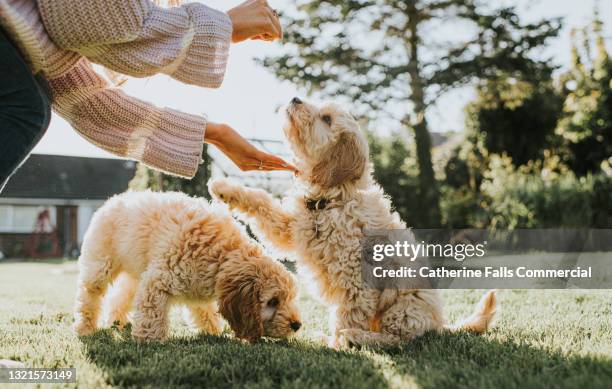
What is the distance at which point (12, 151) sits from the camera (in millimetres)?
2363

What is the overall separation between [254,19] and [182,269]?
1726 millimetres

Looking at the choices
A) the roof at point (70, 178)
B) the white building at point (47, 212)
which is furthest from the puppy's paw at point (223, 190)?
the white building at point (47, 212)

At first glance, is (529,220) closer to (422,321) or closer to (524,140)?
(524,140)

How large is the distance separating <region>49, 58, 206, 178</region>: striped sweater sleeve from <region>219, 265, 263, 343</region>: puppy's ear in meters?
0.80

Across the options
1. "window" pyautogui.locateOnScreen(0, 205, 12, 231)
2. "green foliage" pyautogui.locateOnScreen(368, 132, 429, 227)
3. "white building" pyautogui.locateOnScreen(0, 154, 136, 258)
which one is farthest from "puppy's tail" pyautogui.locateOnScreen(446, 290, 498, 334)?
"window" pyautogui.locateOnScreen(0, 205, 12, 231)

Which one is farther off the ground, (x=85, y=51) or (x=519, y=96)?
(x=519, y=96)

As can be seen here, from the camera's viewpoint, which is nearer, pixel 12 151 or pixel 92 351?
pixel 12 151

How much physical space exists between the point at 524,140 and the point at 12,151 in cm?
2455

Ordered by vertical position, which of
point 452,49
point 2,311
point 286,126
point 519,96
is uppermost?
point 452,49

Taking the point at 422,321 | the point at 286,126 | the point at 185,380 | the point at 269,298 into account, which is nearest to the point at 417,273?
the point at 422,321

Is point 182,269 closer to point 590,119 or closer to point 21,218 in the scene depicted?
point 590,119

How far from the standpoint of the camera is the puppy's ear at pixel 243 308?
3.45 m

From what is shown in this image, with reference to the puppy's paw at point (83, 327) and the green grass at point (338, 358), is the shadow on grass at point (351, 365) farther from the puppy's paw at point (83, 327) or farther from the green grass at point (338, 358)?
the puppy's paw at point (83, 327)

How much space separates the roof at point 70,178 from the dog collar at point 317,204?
78.3 feet
